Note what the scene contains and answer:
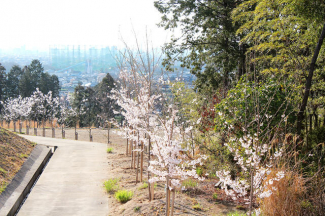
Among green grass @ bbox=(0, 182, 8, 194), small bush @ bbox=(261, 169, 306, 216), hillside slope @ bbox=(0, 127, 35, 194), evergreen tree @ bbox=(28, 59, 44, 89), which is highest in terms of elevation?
evergreen tree @ bbox=(28, 59, 44, 89)

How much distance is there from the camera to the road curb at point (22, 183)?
19.9 feet

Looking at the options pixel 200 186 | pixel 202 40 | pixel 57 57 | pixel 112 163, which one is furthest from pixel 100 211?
pixel 57 57

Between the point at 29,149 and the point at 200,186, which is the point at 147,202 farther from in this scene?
the point at 29,149

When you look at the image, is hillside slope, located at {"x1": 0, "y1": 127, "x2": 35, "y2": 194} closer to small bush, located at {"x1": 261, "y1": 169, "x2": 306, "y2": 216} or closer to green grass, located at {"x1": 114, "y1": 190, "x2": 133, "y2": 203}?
green grass, located at {"x1": 114, "y1": 190, "x2": 133, "y2": 203}

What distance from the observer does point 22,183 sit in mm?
7469

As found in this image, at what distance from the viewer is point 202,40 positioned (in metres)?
12.4

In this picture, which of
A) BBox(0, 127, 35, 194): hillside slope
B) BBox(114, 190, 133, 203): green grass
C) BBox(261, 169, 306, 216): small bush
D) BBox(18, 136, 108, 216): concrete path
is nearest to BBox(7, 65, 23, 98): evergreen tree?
BBox(0, 127, 35, 194): hillside slope

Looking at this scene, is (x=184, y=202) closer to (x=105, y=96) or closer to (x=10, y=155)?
(x=10, y=155)

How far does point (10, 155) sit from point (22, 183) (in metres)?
Result: 2.09

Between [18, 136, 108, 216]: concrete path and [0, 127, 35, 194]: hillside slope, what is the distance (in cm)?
70

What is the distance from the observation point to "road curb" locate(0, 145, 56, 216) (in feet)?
19.9

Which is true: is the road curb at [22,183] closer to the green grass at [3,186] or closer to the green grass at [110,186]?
the green grass at [3,186]

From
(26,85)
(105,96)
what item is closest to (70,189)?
(105,96)

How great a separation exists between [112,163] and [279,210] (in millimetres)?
7022
